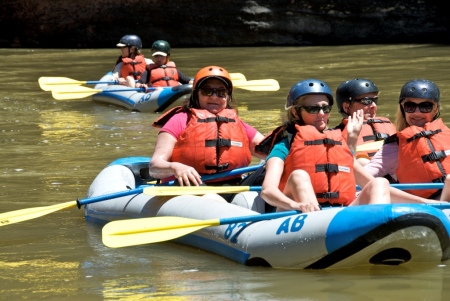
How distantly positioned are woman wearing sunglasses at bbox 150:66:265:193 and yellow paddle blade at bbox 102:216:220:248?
0.74m

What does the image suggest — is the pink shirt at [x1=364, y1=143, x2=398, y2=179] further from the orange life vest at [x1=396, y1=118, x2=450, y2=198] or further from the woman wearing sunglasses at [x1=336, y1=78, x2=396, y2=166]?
the woman wearing sunglasses at [x1=336, y1=78, x2=396, y2=166]

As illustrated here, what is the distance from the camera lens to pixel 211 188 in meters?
5.68

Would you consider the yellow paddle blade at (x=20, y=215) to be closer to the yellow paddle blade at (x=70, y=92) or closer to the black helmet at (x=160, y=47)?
the yellow paddle blade at (x=70, y=92)

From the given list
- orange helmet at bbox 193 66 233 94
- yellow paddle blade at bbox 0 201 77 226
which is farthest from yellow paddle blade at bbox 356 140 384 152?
yellow paddle blade at bbox 0 201 77 226

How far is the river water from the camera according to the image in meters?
4.68

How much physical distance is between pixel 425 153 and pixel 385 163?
13.1 inches

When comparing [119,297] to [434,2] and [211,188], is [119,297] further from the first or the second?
[434,2]

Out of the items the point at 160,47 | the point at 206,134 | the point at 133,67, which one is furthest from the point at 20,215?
the point at 133,67

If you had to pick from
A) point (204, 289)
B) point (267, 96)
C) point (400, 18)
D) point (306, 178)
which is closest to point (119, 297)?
point (204, 289)

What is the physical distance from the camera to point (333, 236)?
467cm

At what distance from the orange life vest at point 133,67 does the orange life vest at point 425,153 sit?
8.38 metres

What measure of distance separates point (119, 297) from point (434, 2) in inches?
738

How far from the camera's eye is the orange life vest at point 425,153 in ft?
18.1

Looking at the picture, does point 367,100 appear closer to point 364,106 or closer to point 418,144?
point 364,106
